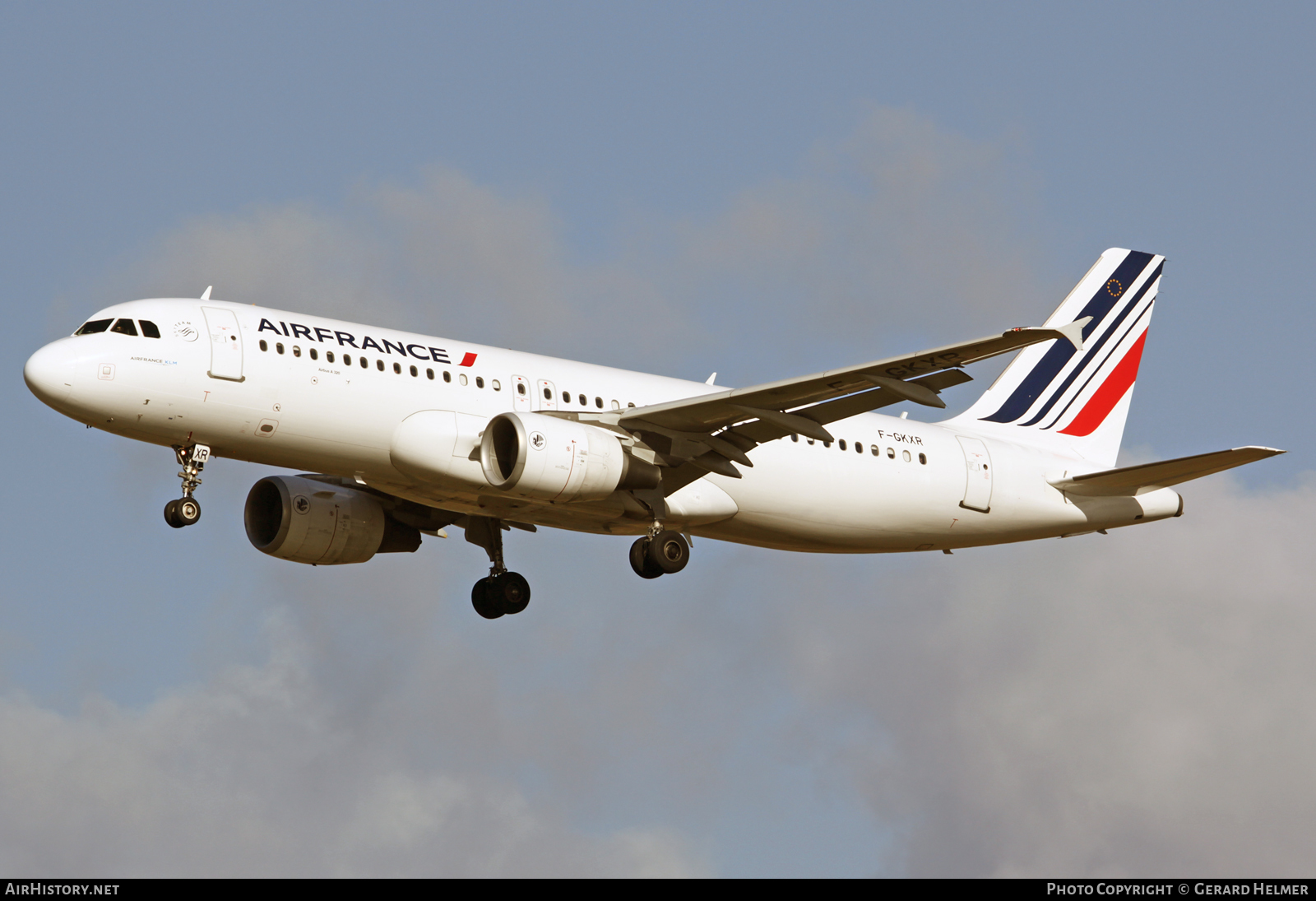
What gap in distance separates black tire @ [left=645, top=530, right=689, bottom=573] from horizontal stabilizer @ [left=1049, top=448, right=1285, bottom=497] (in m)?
10.2

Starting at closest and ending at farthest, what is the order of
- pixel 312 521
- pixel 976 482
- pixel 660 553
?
pixel 660 553
pixel 312 521
pixel 976 482

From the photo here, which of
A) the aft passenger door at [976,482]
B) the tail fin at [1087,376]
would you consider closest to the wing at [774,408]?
the aft passenger door at [976,482]

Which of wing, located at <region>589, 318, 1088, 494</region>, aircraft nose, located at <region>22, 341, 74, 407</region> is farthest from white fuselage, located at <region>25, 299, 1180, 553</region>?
wing, located at <region>589, 318, 1088, 494</region>

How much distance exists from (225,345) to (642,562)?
9962 mm

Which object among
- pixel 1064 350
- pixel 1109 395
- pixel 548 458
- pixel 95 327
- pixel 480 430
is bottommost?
pixel 548 458

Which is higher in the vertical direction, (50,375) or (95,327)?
(95,327)

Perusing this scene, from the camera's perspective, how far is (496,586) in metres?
44.2

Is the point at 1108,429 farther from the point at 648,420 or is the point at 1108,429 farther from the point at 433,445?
the point at 433,445

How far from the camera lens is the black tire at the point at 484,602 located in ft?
145

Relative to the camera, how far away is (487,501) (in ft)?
126

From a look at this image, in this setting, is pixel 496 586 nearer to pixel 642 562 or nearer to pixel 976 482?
pixel 642 562

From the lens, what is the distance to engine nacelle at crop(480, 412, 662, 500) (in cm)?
3644

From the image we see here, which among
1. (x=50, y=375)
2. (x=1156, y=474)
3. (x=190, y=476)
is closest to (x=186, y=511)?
(x=190, y=476)

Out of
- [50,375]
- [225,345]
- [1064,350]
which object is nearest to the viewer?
[50,375]
